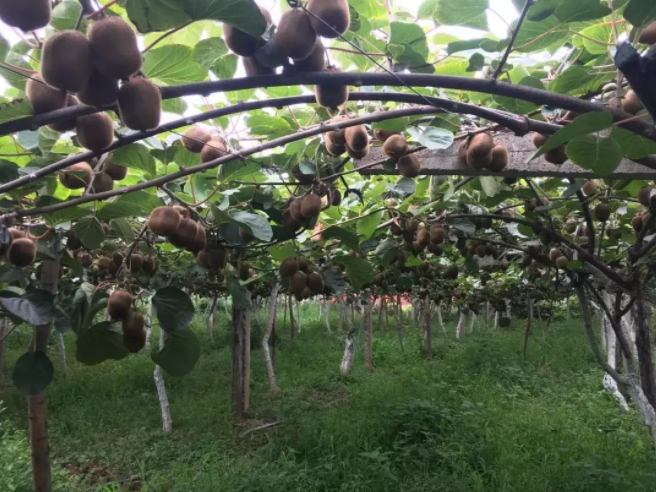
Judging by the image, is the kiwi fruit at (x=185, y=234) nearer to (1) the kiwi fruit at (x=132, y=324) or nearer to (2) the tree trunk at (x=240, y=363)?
(1) the kiwi fruit at (x=132, y=324)

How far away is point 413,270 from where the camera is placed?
5.20 m

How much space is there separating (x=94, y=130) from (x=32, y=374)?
4.24ft

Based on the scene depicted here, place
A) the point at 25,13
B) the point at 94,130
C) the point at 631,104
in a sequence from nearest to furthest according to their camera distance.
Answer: the point at 25,13 < the point at 94,130 < the point at 631,104

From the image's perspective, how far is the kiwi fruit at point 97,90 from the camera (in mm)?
674

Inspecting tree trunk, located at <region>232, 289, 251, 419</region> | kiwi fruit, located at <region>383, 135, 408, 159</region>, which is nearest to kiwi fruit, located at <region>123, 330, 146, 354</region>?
kiwi fruit, located at <region>383, 135, 408, 159</region>

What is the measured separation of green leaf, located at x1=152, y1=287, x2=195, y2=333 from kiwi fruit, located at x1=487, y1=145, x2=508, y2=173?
1088mm

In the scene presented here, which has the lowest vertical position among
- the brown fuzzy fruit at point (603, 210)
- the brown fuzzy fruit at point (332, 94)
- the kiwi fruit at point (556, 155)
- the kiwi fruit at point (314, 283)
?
the kiwi fruit at point (314, 283)

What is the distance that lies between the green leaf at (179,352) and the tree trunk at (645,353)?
8.18 ft

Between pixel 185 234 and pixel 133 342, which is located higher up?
pixel 185 234

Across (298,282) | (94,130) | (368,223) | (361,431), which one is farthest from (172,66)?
(361,431)

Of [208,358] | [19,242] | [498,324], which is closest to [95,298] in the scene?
[19,242]

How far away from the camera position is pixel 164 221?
1.40m

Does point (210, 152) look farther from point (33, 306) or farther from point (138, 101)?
point (33, 306)

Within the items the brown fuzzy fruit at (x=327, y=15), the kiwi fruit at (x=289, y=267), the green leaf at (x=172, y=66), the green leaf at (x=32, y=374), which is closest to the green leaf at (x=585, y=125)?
the brown fuzzy fruit at (x=327, y=15)
